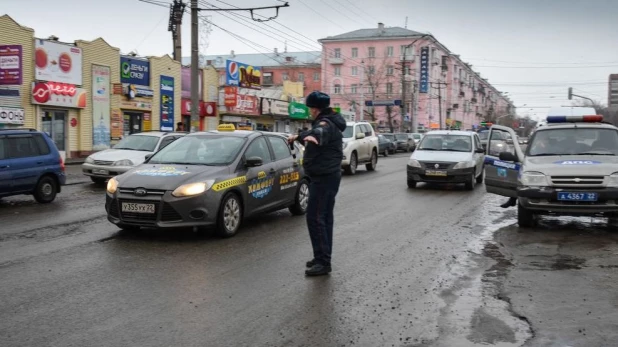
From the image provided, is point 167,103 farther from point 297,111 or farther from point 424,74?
point 424,74

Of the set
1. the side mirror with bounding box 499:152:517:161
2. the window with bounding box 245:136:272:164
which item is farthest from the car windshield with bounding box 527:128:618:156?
the window with bounding box 245:136:272:164

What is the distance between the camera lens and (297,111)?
154 ft

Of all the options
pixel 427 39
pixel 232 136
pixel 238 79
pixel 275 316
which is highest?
pixel 427 39

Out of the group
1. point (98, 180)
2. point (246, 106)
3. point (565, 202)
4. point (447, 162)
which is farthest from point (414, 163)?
point (246, 106)

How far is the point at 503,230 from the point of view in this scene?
9.85m

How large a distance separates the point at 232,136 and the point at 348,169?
1196cm

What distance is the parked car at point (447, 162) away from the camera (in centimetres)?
1591

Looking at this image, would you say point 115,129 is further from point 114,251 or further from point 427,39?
point 427,39

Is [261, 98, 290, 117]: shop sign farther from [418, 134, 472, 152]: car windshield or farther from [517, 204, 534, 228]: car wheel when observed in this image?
[517, 204, 534, 228]: car wheel

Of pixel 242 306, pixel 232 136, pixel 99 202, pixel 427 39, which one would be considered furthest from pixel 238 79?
pixel 427 39

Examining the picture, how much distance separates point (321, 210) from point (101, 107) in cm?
2490

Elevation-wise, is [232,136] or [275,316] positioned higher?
[232,136]

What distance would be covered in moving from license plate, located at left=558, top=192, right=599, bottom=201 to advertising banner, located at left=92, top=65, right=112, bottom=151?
2415 cm

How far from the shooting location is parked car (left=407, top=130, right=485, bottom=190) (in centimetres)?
1591
